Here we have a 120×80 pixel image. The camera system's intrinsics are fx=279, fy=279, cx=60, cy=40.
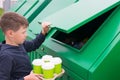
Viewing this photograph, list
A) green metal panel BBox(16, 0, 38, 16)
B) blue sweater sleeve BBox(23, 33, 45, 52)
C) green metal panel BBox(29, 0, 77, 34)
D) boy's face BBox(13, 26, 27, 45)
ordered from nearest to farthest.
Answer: boy's face BBox(13, 26, 27, 45) < blue sweater sleeve BBox(23, 33, 45, 52) < green metal panel BBox(29, 0, 77, 34) < green metal panel BBox(16, 0, 38, 16)

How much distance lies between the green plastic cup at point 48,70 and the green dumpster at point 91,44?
0.17 metres

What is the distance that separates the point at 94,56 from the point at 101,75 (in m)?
0.14

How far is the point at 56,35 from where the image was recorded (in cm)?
250

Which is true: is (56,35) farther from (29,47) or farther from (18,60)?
(18,60)

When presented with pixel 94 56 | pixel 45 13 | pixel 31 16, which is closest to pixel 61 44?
pixel 94 56

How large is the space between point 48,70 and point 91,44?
36cm

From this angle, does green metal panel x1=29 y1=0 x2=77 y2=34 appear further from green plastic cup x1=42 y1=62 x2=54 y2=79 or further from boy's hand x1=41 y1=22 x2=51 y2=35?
green plastic cup x1=42 y1=62 x2=54 y2=79

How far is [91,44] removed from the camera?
6.23 feet

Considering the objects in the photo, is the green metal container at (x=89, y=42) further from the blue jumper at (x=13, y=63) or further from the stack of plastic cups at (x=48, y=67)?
the blue jumper at (x=13, y=63)

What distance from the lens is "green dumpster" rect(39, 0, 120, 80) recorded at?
1.72 metres

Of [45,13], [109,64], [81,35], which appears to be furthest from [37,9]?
[109,64]

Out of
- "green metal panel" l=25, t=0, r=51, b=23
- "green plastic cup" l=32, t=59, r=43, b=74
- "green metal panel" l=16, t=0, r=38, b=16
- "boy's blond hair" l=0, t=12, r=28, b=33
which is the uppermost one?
"boy's blond hair" l=0, t=12, r=28, b=33

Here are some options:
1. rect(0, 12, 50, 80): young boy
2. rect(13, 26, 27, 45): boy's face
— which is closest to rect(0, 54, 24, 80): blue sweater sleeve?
rect(0, 12, 50, 80): young boy

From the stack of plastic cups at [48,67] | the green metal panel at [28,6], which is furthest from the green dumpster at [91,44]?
the green metal panel at [28,6]
